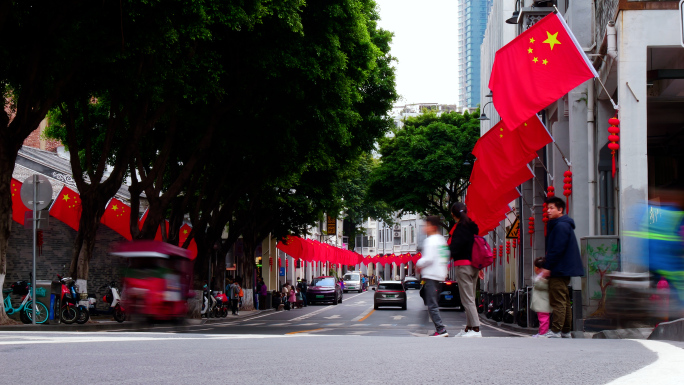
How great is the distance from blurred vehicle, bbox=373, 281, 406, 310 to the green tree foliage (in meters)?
11.2

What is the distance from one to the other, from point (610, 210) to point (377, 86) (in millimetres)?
11329

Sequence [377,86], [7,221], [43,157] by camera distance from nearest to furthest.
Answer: [7,221], [377,86], [43,157]

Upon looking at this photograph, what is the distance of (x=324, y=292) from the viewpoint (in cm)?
5269

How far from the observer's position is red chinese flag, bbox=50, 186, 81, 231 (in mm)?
29062

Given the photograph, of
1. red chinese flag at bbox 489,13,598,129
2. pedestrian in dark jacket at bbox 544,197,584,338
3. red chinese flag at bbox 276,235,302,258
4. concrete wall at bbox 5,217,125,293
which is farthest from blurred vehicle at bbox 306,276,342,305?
pedestrian in dark jacket at bbox 544,197,584,338

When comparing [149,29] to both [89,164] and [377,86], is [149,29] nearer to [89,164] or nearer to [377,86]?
[89,164]

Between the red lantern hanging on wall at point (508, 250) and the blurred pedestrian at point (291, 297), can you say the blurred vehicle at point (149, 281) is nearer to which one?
the red lantern hanging on wall at point (508, 250)

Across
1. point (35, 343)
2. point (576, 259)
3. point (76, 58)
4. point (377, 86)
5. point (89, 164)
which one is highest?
point (377, 86)

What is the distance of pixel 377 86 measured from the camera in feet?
101

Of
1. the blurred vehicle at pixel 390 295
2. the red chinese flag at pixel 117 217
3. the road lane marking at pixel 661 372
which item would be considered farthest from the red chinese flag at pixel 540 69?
the blurred vehicle at pixel 390 295

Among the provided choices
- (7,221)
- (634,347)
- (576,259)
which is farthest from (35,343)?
(7,221)

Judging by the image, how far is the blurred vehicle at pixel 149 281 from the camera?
18891 millimetres

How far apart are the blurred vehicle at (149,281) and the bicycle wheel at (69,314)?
3.01m

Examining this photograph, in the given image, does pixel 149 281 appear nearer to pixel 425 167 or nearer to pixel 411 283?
pixel 425 167
